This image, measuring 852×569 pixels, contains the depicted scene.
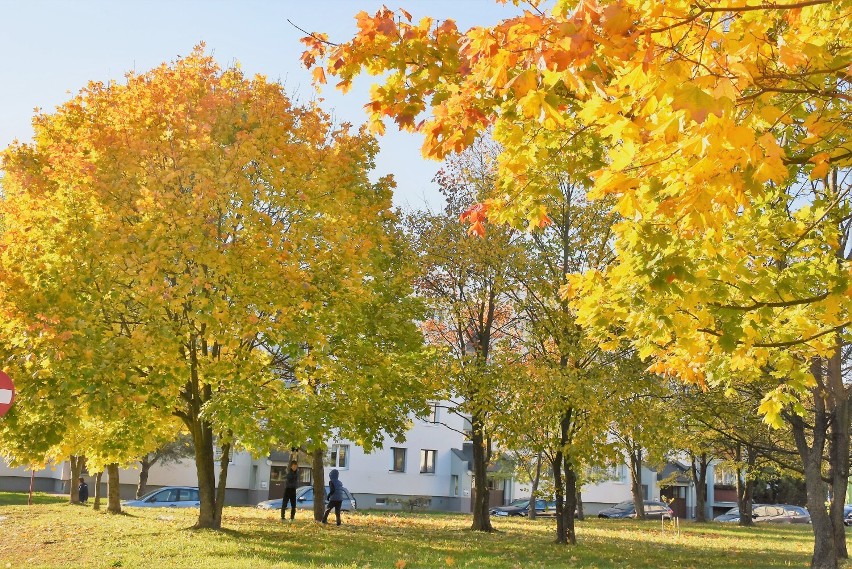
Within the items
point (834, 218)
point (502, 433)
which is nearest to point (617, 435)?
point (502, 433)

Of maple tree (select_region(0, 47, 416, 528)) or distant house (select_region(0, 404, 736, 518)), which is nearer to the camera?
maple tree (select_region(0, 47, 416, 528))

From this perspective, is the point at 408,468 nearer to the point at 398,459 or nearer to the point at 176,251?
the point at 398,459

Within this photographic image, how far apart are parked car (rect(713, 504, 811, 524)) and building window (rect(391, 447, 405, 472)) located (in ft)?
70.6

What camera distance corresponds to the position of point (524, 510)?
5069 centimetres

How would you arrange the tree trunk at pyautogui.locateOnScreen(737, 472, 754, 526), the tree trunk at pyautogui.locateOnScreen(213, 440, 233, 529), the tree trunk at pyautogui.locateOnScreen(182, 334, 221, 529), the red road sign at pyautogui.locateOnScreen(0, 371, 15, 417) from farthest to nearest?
the tree trunk at pyautogui.locateOnScreen(737, 472, 754, 526)
the tree trunk at pyautogui.locateOnScreen(213, 440, 233, 529)
the tree trunk at pyautogui.locateOnScreen(182, 334, 221, 529)
the red road sign at pyautogui.locateOnScreen(0, 371, 15, 417)

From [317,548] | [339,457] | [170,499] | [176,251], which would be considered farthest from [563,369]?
[339,457]

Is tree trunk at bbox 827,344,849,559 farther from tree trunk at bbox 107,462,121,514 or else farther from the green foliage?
tree trunk at bbox 107,462,121,514

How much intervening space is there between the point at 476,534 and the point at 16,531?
11461 mm

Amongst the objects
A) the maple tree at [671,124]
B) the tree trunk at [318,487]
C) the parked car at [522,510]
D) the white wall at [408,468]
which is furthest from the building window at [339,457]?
the maple tree at [671,124]

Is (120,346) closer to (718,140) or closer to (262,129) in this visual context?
(262,129)

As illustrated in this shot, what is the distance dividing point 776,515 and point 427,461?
24903mm

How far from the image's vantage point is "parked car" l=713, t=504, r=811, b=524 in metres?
56.1

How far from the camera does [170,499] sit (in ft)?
114

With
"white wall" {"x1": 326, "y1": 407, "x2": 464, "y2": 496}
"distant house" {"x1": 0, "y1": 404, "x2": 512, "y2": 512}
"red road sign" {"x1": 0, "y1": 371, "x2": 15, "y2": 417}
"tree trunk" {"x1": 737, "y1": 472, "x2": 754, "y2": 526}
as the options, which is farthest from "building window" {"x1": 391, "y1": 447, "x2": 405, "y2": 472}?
"red road sign" {"x1": 0, "y1": 371, "x2": 15, "y2": 417}
